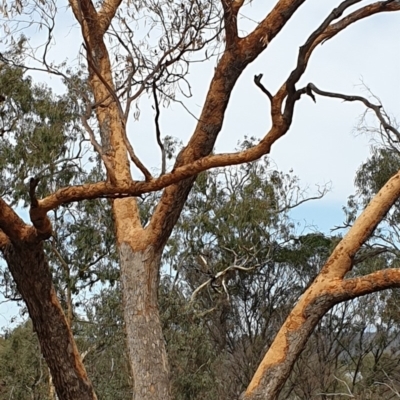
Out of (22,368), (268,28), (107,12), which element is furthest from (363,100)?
(22,368)

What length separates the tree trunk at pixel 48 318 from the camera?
3760mm

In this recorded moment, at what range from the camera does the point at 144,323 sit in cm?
445

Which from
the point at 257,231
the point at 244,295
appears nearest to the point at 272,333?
the point at 244,295

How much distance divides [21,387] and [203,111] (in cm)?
1190

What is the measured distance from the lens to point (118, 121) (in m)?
5.13

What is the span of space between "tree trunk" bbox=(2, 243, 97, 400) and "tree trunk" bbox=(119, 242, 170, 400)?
396 mm

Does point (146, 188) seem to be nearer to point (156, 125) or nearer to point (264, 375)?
point (156, 125)

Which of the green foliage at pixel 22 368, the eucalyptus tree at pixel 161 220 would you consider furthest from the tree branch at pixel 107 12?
the green foliage at pixel 22 368

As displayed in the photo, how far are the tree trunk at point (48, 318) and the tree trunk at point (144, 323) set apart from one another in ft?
1.30

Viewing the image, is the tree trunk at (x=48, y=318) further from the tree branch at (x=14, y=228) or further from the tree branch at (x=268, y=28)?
the tree branch at (x=268, y=28)

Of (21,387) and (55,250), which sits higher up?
(55,250)

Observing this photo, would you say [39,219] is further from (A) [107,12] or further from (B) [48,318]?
(A) [107,12]

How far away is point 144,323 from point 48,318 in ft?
2.44

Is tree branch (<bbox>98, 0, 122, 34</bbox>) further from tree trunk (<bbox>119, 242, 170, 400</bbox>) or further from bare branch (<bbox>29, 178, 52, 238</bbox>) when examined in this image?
bare branch (<bbox>29, 178, 52, 238</bbox>)
